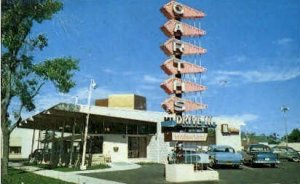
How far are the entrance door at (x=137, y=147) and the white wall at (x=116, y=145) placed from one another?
682 millimetres

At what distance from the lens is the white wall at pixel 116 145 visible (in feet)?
111

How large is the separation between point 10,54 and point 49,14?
323 cm

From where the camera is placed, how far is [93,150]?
113 ft

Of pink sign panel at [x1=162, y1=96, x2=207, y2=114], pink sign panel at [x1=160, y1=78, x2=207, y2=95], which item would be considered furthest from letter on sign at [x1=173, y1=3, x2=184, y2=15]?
pink sign panel at [x1=162, y1=96, x2=207, y2=114]

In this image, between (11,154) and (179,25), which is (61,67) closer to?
(179,25)

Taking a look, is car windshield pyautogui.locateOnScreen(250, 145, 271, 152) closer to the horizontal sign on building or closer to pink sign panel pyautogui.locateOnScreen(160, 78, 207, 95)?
pink sign panel pyautogui.locateOnScreen(160, 78, 207, 95)

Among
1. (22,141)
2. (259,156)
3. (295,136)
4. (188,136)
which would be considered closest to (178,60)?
(188,136)

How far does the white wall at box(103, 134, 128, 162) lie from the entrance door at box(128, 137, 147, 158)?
2.24ft

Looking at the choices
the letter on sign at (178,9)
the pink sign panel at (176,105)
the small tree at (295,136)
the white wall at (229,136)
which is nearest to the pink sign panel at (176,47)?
the letter on sign at (178,9)

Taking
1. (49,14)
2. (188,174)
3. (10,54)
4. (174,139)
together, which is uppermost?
(49,14)

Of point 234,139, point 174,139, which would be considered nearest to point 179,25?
point 174,139

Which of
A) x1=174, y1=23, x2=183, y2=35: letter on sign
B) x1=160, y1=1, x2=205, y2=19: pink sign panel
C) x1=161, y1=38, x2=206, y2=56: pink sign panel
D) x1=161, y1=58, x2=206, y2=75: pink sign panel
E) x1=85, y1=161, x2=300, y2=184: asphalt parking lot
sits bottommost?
x1=85, y1=161, x2=300, y2=184: asphalt parking lot

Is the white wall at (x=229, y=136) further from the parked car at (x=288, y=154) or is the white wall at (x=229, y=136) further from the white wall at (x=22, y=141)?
the white wall at (x=22, y=141)

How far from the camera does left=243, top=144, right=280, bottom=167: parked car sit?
1043 inches
